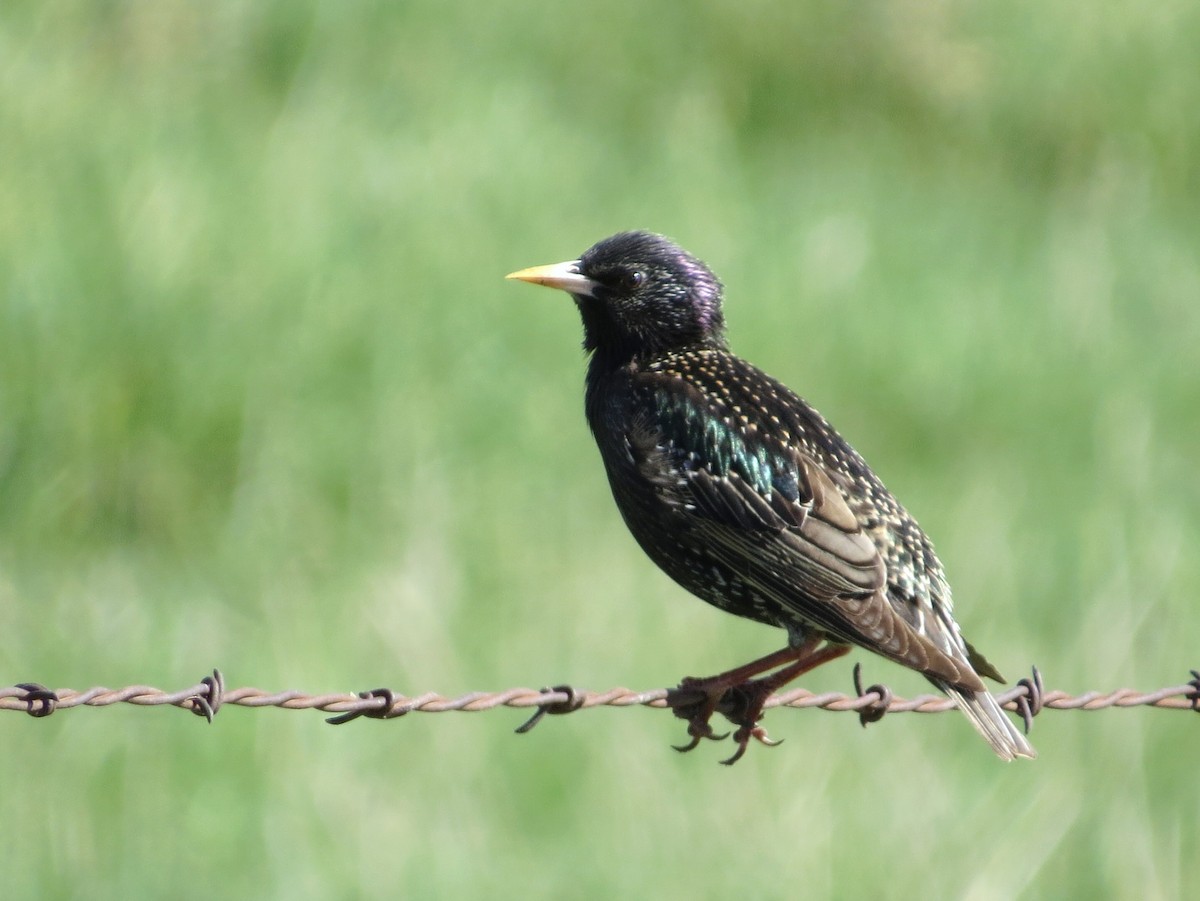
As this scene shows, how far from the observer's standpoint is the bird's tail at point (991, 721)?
4379 millimetres

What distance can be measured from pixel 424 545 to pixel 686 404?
3.36m

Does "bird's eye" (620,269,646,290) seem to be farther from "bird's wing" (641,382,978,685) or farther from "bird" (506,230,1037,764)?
"bird's wing" (641,382,978,685)

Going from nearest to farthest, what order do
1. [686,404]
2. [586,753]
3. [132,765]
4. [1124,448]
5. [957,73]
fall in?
[686,404] → [132,765] → [586,753] → [1124,448] → [957,73]

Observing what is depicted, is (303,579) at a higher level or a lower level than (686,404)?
higher

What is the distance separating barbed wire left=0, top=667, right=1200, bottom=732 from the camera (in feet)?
11.6

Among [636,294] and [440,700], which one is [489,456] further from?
[440,700]

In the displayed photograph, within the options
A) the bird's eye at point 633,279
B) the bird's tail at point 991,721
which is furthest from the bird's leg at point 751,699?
the bird's eye at point 633,279

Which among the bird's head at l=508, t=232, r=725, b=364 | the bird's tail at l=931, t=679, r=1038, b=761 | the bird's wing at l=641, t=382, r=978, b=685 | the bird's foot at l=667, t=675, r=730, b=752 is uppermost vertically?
the bird's head at l=508, t=232, r=725, b=364

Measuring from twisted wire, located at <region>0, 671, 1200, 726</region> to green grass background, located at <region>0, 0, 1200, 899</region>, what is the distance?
196cm

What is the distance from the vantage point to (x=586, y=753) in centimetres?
701

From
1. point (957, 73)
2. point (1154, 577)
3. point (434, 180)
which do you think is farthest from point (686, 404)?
point (957, 73)

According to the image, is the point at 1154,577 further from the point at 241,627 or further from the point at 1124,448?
the point at 241,627

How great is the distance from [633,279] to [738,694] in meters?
1.17

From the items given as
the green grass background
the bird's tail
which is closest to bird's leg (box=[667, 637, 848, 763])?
the bird's tail
